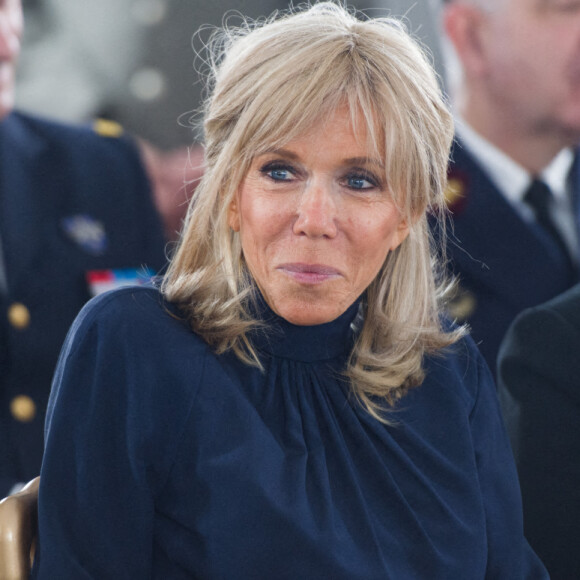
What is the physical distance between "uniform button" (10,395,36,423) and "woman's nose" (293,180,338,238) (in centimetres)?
97

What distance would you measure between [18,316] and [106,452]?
A: 94cm

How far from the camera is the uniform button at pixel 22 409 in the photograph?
5.65 feet

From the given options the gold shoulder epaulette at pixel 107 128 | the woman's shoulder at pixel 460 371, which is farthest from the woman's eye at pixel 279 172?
the gold shoulder epaulette at pixel 107 128

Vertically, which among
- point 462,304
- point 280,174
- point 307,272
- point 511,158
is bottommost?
point 462,304

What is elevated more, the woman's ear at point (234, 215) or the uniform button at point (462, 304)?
the woman's ear at point (234, 215)

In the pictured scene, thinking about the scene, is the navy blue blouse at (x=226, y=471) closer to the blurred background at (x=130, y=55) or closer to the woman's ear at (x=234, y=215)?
the woman's ear at (x=234, y=215)

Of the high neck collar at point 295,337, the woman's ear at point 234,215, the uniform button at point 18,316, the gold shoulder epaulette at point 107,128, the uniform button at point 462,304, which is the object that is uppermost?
the woman's ear at point 234,215

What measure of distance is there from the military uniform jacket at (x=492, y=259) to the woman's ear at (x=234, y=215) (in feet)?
2.87

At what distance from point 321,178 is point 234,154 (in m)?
0.11

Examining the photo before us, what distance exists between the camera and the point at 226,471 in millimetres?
923

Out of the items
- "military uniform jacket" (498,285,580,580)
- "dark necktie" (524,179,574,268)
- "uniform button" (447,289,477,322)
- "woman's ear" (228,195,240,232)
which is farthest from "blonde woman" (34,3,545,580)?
"dark necktie" (524,179,574,268)

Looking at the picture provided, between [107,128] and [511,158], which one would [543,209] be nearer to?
[511,158]

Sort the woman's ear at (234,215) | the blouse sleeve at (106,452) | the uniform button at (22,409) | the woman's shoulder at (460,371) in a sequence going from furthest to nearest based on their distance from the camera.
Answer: the uniform button at (22,409) < the woman's shoulder at (460,371) < the woman's ear at (234,215) < the blouse sleeve at (106,452)

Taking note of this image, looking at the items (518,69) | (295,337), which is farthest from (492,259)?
(295,337)
